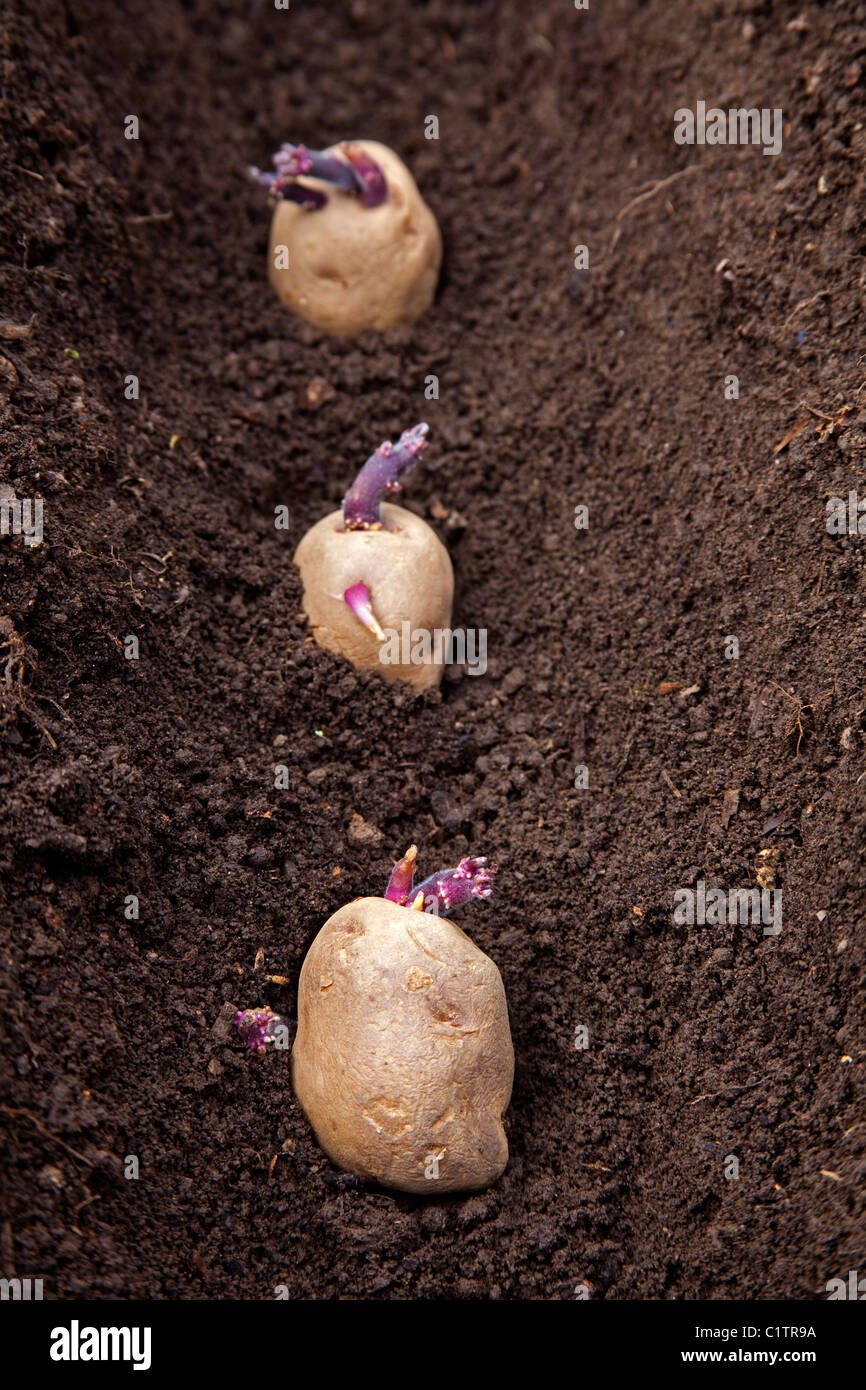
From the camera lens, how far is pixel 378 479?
330 centimetres

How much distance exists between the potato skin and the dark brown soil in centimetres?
14

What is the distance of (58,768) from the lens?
2783 mm

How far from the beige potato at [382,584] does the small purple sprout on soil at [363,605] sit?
2cm

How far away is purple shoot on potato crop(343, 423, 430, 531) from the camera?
326cm

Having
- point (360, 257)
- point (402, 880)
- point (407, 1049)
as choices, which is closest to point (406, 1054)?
point (407, 1049)

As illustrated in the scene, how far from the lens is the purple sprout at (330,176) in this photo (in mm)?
3682

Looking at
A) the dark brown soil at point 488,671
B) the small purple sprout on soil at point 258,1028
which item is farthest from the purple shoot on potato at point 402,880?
the small purple sprout on soil at point 258,1028

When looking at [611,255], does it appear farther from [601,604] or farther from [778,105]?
[601,604]

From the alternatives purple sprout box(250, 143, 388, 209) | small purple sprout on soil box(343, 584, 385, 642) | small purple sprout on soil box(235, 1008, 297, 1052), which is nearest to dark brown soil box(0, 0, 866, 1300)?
small purple sprout on soil box(235, 1008, 297, 1052)

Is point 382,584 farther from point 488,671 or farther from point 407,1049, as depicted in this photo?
point 407,1049

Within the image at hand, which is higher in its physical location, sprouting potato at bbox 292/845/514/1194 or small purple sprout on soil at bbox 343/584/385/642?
small purple sprout on soil at bbox 343/584/385/642

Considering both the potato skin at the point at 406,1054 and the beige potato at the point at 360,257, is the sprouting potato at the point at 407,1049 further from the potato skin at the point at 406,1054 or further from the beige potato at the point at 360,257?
the beige potato at the point at 360,257

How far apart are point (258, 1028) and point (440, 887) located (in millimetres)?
607

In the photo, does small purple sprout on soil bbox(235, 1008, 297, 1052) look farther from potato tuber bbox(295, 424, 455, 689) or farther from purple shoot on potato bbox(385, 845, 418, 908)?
potato tuber bbox(295, 424, 455, 689)
